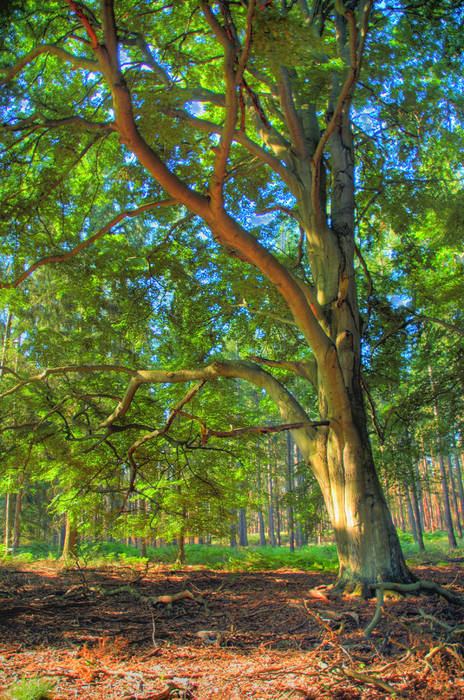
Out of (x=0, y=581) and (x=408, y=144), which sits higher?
(x=408, y=144)

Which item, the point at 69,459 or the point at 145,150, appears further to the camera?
the point at 69,459

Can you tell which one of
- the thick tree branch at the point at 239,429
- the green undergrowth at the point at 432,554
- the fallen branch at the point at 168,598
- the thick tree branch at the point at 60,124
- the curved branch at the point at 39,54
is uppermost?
the curved branch at the point at 39,54

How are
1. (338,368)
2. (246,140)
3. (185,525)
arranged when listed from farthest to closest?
(185,525), (246,140), (338,368)

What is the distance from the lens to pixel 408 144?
26.9 feet

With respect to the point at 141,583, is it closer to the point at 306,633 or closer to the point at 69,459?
the point at 69,459

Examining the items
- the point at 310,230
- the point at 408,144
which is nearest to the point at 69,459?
the point at 310,230

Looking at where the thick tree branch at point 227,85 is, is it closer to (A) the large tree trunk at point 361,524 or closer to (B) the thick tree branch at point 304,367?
(B) the thick tree branch at point 304,367

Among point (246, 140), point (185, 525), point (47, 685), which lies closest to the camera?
point (47, 685)

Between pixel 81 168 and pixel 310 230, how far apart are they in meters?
4.22

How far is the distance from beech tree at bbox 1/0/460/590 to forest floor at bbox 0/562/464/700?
4.21ft

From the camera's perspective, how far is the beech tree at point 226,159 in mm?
4492

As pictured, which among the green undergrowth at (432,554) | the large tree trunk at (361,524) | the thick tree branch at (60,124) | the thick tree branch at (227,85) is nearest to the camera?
the thick tree branch at (227,85)

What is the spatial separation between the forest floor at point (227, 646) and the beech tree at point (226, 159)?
4.21 feet

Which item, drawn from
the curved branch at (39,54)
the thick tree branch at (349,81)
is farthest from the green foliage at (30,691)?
the thick tree branch at (349,81)
